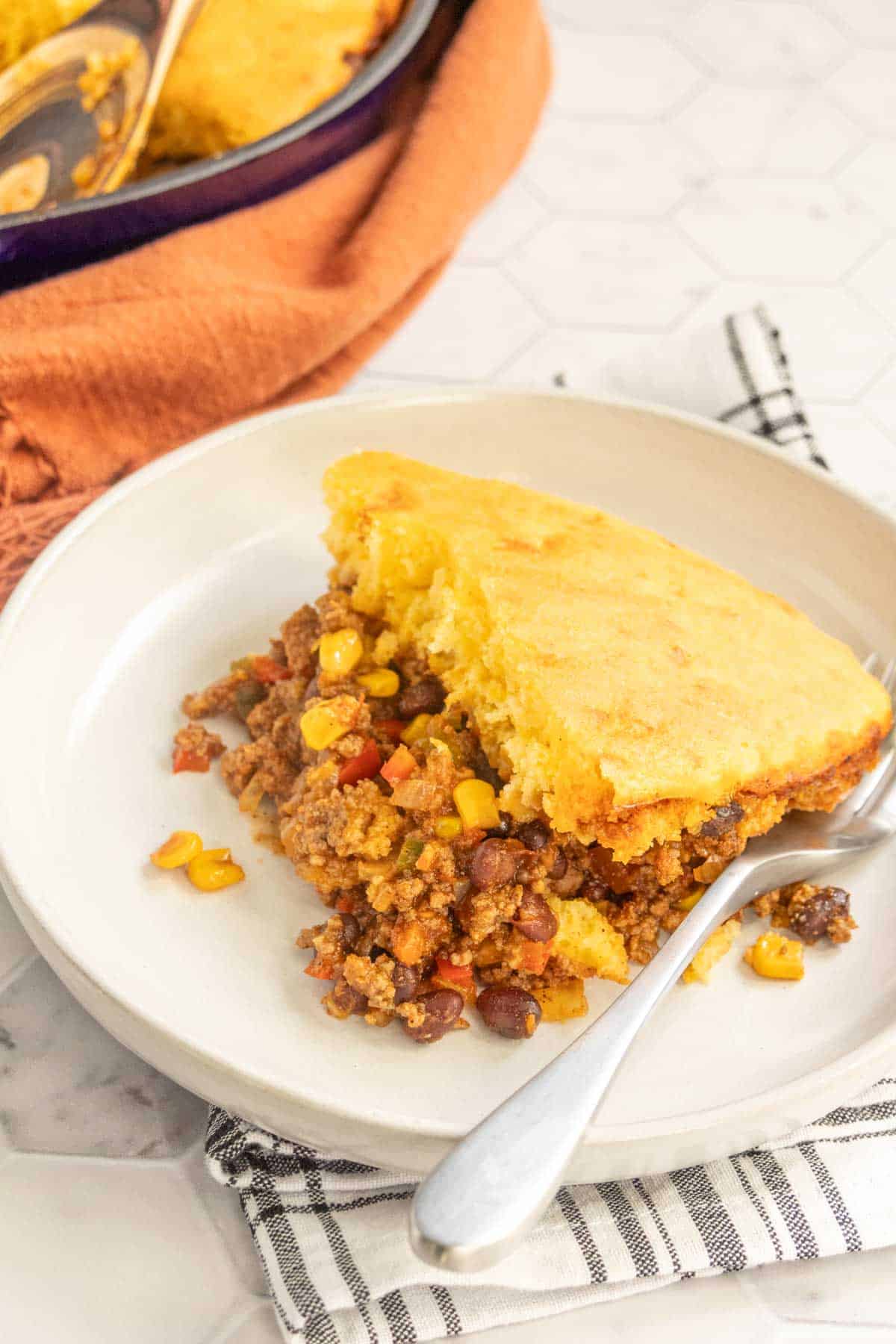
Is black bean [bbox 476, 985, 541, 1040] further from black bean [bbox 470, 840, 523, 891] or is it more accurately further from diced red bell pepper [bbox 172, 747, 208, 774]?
diced red bell pepper [bbox 172, 747, 208, 774]

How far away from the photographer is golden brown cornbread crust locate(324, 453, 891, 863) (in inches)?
92.4

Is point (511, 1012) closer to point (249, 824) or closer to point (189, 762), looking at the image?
point (249, 824)

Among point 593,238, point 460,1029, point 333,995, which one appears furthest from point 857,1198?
point 593,238

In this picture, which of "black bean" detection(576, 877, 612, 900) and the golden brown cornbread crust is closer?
the golden brown cornbread crust

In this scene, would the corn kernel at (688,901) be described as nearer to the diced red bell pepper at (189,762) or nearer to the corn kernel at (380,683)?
the corn kernel at (380,683)

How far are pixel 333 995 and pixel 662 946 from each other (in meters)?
0.55

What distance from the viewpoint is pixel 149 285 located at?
3398 millimetres

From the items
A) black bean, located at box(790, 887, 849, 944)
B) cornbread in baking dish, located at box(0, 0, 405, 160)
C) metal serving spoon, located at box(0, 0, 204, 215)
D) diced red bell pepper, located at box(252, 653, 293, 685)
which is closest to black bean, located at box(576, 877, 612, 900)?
black bean, located at box(790, 887, 849, 944)

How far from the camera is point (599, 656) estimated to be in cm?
246

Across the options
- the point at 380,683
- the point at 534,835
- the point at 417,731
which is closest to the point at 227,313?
the point at 380,683

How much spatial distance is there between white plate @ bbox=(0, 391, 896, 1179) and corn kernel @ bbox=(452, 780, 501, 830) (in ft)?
1.12

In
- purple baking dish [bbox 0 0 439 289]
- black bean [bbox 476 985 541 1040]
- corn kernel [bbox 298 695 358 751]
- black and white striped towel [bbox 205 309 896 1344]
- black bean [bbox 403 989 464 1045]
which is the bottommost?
black and white striped towel [bbox 205 309 896 1344]

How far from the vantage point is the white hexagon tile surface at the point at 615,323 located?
216cm

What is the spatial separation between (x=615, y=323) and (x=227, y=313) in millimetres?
1330
